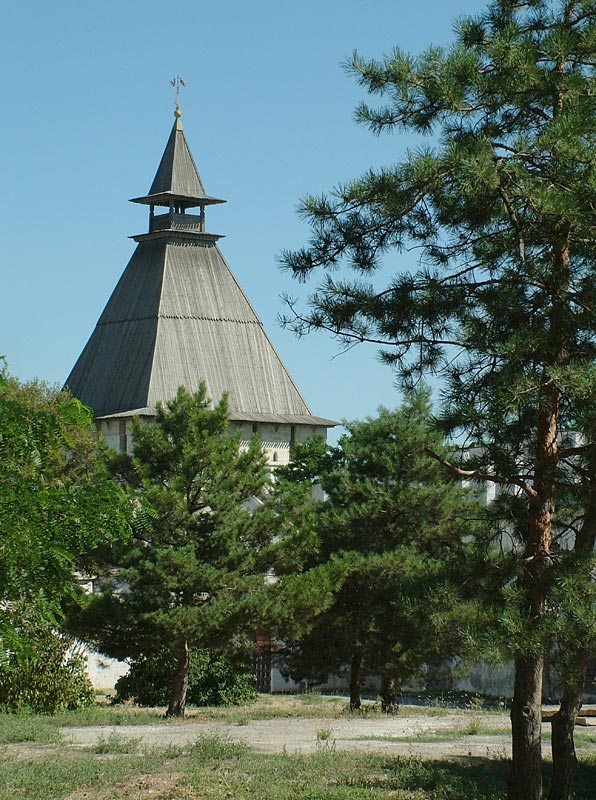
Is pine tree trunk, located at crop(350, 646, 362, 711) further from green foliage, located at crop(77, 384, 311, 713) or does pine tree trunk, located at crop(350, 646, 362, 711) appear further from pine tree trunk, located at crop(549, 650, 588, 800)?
pine tree trunk, located at crop(549, 650, 588, 800)

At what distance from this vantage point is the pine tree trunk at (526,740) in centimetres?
1054

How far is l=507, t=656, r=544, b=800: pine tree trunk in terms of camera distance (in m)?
10.5

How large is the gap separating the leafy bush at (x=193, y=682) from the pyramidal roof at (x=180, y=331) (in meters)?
25.7

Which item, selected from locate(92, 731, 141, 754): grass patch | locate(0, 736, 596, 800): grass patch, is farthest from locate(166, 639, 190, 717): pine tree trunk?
locate(0, 736, 596, 800): grass patch

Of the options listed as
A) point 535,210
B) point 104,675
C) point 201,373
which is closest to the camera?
point 535,210

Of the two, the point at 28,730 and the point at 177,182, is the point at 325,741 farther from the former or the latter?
the point at 177,182

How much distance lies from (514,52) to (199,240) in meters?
42.6

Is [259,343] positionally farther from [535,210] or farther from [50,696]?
[535,210]

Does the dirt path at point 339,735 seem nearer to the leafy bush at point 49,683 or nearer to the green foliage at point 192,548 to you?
the green foliage at point 192,548

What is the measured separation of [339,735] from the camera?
1608 cm

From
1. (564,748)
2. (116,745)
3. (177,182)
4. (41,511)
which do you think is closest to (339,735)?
(116,745)

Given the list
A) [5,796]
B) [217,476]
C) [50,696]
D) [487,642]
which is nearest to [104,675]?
[50,696]

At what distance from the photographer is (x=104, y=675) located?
2838 centimetres

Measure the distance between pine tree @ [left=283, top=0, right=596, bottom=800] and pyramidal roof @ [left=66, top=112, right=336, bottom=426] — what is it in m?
36.9
